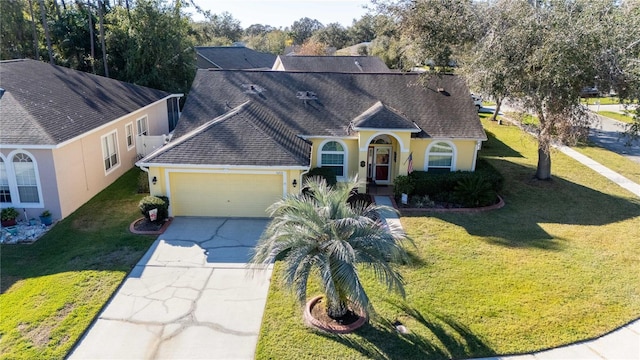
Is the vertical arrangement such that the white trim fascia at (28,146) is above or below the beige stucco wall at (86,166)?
above

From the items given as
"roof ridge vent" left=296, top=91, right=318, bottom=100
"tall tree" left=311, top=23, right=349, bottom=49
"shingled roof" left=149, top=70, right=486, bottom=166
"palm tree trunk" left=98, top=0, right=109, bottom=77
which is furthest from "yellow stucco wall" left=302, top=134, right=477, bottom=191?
"tall tree" left=311, top=23, right=349, bottom=49

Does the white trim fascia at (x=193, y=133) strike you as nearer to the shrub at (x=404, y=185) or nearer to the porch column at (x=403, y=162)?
the porch column at (x=403, y=162)

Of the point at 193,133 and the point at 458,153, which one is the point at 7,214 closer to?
the point at 193,133

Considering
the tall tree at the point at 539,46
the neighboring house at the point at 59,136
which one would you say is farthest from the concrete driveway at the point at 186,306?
the tall tree at the point at 539,46

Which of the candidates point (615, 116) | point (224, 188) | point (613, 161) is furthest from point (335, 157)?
point (615, 116)

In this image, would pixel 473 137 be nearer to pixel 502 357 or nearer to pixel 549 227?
pixel 549 227

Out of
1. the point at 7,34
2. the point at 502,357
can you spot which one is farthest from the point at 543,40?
the point at 7,34

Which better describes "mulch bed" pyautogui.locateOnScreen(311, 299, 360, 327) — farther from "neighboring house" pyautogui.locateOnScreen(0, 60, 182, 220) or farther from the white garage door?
"neighboring house" pyautogui.locateOnScreen(0, 60, 182, 220)
